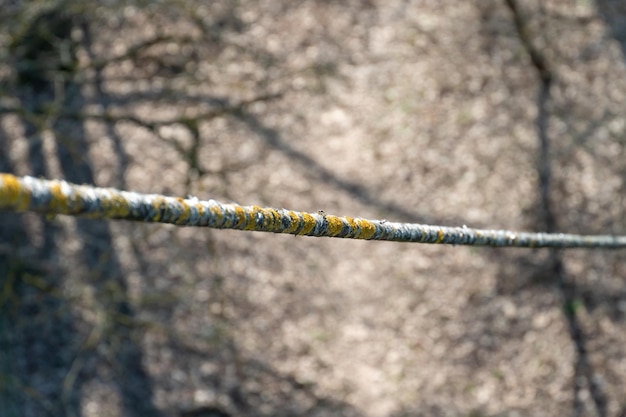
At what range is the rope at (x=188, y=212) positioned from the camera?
90 cm

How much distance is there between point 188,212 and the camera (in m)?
1.18

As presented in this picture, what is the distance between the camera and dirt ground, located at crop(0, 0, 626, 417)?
19.5ft

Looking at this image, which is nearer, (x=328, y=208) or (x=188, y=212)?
(x=188, y=212)

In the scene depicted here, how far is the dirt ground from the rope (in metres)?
3.85

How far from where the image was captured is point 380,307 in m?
6.13

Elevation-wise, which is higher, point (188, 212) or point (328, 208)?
point (188, 212)

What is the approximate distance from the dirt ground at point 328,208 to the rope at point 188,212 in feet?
12.6

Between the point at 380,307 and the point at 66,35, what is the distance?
158 inches

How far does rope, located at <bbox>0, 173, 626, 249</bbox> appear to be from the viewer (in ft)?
2.95

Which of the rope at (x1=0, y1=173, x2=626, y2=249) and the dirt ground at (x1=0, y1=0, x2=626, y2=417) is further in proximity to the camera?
the dirt ground at (x1=0, y1=0, x2=626, y2=417)

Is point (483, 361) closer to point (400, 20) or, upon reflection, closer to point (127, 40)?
point (400, 20)

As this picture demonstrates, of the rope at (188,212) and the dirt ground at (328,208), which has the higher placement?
the rope at (188,212)

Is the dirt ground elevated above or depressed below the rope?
below

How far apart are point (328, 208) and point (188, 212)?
17.5ft
